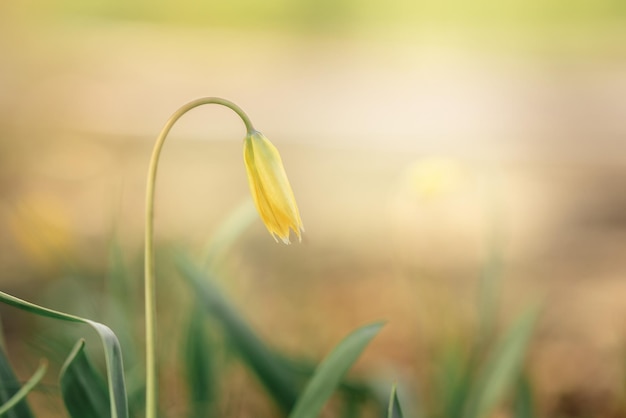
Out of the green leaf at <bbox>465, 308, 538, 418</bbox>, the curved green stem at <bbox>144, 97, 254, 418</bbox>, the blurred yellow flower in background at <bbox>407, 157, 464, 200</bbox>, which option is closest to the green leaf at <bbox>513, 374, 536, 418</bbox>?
the green leaf at <bbox>465, 308, 538, 418</bbox>

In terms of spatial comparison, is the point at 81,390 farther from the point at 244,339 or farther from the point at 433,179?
the point at 433,179

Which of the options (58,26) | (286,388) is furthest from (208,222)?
(58,26)

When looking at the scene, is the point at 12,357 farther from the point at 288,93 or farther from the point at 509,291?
the point at 288,93

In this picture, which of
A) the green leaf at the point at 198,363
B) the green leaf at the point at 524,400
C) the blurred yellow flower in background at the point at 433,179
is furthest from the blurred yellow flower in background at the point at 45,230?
the green leaf at the point at 524,400

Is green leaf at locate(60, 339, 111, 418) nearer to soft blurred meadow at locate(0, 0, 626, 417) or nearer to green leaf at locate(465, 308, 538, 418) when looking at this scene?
soft blurred meadow at locate(0, 0, 626, 417)

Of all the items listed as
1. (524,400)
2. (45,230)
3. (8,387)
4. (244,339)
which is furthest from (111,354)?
(45,230)
